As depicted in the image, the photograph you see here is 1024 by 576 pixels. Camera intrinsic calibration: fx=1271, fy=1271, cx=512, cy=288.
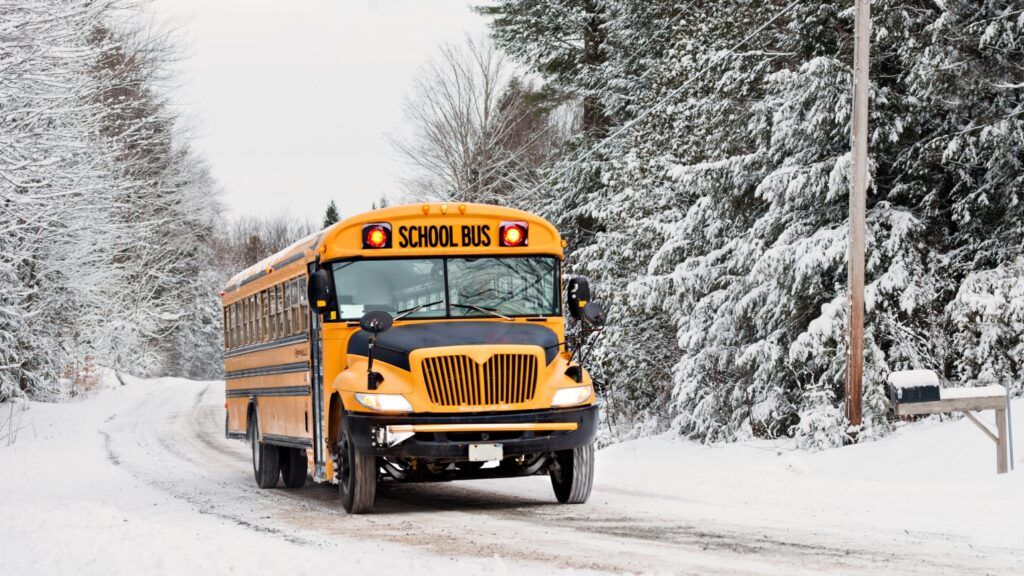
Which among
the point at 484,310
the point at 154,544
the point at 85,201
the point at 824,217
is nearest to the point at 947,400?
the point at 484,310

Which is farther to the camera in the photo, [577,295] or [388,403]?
[577,295]

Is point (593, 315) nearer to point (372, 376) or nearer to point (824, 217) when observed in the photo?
point (372, 376)

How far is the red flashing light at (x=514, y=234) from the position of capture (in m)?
11.2

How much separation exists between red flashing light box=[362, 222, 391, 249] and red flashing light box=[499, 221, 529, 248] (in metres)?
0.99

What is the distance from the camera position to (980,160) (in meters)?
16.2

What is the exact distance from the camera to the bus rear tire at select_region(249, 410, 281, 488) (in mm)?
14750

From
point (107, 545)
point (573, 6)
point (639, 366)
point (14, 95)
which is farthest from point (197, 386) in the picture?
point (107, 545)

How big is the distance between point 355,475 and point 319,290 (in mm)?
1617

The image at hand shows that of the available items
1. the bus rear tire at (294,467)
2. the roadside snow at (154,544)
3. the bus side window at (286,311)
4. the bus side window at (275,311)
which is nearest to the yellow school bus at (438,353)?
the bus side window at (286,311)

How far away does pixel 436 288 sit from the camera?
430 inches

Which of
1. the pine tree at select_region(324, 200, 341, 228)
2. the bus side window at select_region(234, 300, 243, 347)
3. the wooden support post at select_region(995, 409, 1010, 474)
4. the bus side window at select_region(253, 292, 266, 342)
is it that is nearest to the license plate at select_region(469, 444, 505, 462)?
the wooden support post at select_region(995, 409, 1010, 474)

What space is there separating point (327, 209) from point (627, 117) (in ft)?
257

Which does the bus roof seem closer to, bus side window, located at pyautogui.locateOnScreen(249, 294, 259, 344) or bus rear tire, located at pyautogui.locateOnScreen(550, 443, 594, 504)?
bus rear tire, located at pyautogui.locateOnScreen(550, 443, 594, 504)

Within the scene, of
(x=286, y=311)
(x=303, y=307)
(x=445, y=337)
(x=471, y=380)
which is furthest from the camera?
(x=286, y=311)
